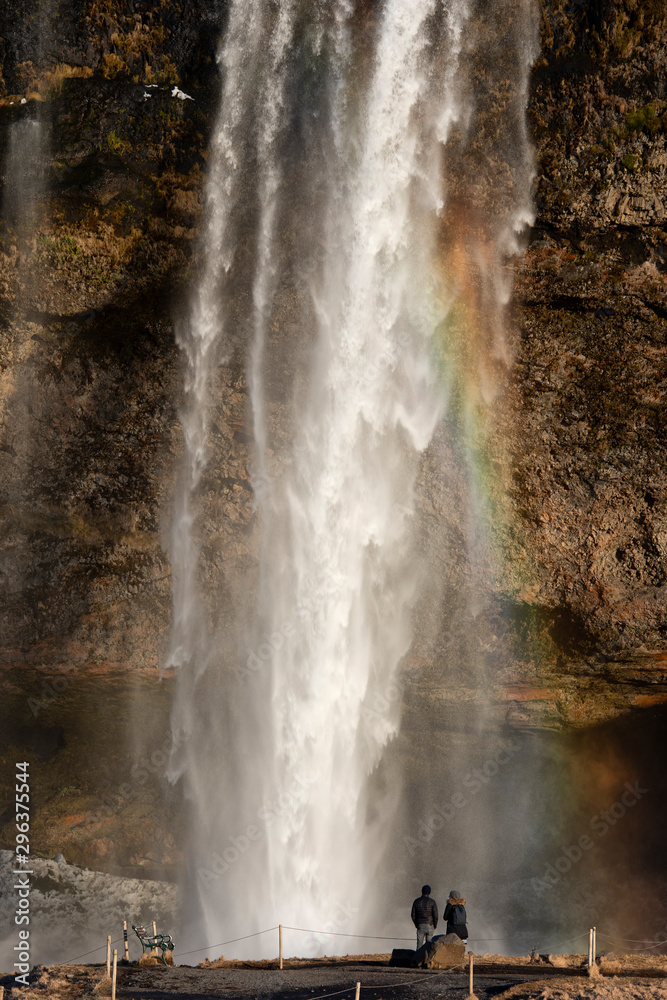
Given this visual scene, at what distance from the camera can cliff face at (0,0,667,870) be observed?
19.1 meters

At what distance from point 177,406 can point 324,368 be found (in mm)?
3638

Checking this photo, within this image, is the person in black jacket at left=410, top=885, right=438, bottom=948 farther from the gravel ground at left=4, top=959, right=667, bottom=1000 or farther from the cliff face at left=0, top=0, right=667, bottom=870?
the cliff face at left=0, top=0, right=667, bottom=870

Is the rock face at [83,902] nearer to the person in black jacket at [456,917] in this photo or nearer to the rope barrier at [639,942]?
the rope barrier at [639,942]

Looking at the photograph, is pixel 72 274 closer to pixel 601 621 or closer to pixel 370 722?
pixel 370 722

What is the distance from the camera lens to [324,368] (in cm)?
2008

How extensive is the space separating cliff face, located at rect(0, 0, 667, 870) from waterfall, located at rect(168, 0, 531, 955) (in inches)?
21.3

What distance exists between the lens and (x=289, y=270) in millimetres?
20375

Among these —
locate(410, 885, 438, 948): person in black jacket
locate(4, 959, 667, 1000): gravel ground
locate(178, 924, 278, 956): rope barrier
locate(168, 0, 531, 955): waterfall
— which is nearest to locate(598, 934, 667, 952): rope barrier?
locate(168, 0, 531, 955): waterfall

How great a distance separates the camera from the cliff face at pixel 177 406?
750 inches

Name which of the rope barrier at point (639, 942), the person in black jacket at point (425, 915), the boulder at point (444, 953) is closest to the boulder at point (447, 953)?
the boulder at point (444, 953)

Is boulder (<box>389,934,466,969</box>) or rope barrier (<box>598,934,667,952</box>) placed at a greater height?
boulder (<box>389,934,466,969</box>)

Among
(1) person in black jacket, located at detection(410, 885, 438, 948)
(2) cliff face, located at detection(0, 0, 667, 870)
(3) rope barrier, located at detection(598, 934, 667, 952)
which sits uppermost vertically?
(2) cliff face, located at detection(0, 0, 667, 870)

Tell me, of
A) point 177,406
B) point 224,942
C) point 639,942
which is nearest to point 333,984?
point 224,942

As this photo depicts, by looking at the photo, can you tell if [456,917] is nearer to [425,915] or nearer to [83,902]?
[425,915]
